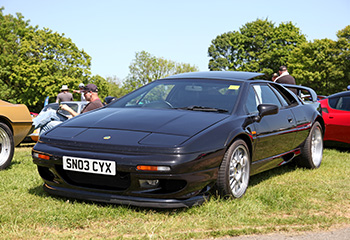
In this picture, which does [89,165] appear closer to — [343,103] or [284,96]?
[284,96]

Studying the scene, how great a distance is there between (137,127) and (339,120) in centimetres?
606

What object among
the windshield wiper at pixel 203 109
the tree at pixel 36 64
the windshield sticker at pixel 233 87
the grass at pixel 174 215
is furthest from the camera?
the tree at pixel 36 64

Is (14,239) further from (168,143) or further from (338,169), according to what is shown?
(338,169)

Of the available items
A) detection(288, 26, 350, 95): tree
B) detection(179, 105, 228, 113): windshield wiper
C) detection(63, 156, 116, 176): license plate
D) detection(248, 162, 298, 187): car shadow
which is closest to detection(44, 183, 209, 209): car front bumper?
detection(63, 156, 116, 176): license plate

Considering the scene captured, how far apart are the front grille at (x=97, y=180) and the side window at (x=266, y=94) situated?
93.4 inches

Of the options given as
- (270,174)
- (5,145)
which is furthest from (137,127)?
(5,145)

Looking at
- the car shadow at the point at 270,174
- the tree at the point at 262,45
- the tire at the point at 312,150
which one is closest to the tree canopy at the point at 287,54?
the tree at the point at 262,45

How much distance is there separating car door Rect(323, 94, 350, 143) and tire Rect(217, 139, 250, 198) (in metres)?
4.89

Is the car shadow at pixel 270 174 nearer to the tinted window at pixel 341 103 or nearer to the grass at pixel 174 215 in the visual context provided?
the grass at pixel 174 215

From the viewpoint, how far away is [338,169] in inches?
271

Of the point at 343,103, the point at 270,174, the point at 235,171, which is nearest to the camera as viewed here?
the point at 235,171

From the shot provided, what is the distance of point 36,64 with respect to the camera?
47344 mm

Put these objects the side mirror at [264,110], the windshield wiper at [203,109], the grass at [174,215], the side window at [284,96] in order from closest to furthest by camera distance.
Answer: the grass at [174,215], the windshield wiper at [203,109], the side mirror at [264,110], the side window at [284,96]

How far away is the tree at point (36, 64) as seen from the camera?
46.6 m
